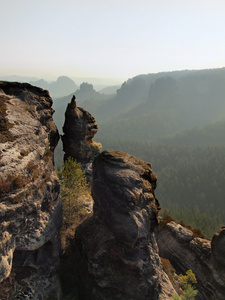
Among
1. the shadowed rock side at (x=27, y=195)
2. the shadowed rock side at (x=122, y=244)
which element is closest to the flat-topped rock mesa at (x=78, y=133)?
the shadowed rock side at (x=27, y=195)

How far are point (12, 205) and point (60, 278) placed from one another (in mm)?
17304

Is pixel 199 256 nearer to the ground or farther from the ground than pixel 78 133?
nearer to the ground

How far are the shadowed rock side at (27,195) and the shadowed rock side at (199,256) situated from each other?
23.6 m

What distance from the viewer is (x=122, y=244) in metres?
27.1

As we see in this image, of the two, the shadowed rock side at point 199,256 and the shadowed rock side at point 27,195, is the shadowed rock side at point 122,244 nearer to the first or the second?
the shadowed rock side at point 27,195

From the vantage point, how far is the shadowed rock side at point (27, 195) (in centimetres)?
2117

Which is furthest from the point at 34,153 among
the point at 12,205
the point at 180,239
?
the point at 180,239

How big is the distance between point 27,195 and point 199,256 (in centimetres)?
3209

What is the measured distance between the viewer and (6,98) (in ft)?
95.7

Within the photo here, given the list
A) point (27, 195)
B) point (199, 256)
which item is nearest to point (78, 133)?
point (27, 195)

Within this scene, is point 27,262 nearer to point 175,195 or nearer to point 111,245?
point 111,245

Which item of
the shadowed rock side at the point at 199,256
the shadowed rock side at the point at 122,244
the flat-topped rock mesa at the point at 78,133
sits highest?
the flat-topped rock mesa at the point at 78,133

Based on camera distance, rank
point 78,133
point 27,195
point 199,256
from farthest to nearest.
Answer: point 78,133 → point 199,256 → point 27,195

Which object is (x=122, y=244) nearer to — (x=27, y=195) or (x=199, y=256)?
(x=27, y=195)
